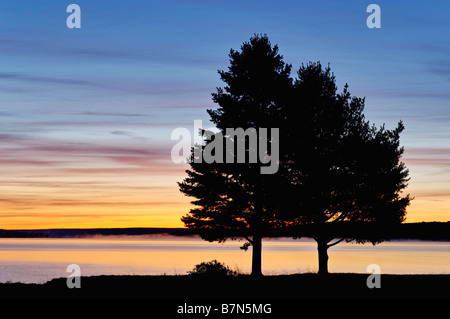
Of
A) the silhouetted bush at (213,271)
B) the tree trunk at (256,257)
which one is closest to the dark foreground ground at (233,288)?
the silhouetted bush at (213,271)

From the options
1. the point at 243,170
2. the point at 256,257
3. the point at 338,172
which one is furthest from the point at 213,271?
the point at 338,172

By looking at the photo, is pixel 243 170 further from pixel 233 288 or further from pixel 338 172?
pixel 233 288

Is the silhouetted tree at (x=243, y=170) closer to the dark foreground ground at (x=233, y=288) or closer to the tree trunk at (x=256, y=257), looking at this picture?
the tree trunk at (x=256, y=257)

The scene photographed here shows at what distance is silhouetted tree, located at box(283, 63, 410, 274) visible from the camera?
106ft

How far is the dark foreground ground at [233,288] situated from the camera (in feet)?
74.8

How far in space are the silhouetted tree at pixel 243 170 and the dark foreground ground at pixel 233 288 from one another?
456 cm

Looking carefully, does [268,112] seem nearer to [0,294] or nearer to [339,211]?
[339,211]

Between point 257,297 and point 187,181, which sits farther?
point 187,181

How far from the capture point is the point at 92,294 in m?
23.1

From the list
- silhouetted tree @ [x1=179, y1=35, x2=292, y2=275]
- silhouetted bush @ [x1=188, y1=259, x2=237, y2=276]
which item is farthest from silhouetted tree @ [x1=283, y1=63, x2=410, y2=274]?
silhouetted bush @ [x1=188, y1=259, x2=237, y2=276]

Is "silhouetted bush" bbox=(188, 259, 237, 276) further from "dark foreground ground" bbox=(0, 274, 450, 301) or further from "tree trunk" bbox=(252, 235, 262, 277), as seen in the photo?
"dark foreground ground" bbox=(0, 274, 450, 301)
